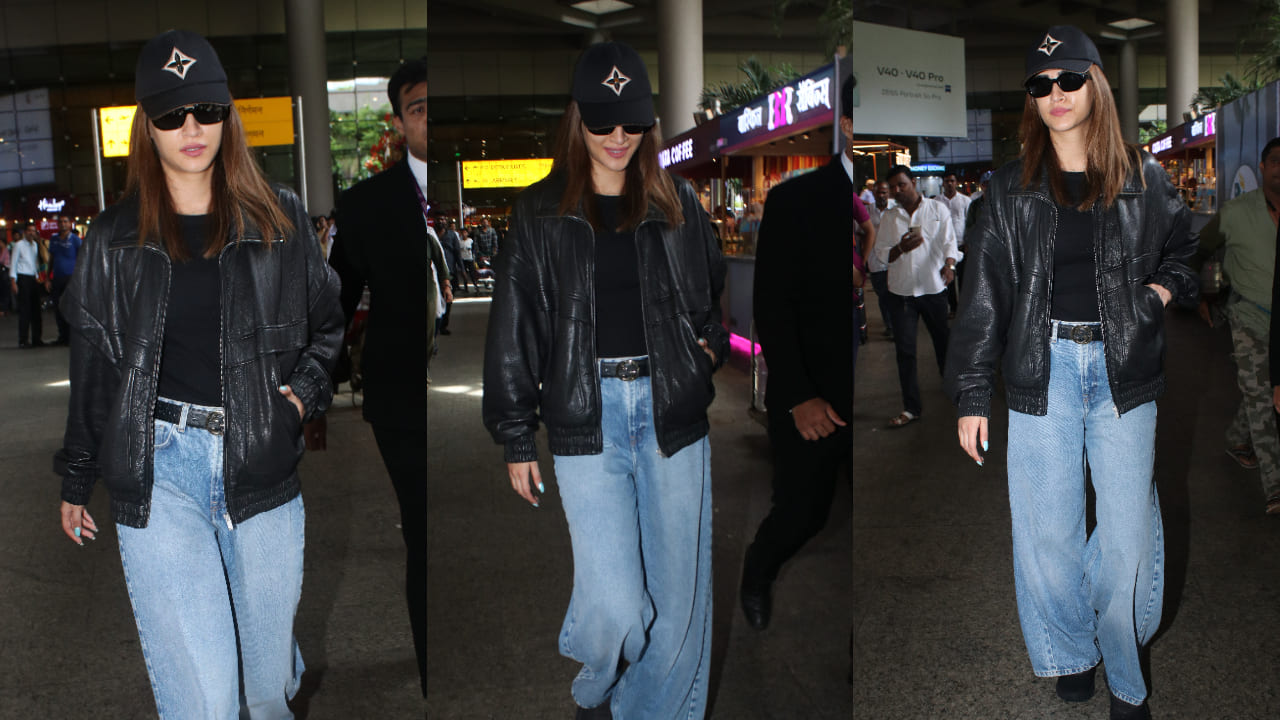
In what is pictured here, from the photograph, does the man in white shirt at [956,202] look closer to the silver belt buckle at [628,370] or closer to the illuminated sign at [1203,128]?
the illuminated sign at [1203,128]

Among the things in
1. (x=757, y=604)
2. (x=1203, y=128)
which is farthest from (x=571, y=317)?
(x=1203, y=128)

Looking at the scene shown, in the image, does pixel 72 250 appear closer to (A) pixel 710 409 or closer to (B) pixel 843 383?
(A) pixel 710 409

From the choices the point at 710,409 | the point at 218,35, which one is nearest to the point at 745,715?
the point at 710,409

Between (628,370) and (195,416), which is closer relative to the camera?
(628,370)

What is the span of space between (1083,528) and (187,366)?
2202 millimetres

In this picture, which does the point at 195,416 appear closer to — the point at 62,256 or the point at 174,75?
the point at 62,256

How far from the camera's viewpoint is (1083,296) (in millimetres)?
2490

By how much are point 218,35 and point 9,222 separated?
2.07 ft

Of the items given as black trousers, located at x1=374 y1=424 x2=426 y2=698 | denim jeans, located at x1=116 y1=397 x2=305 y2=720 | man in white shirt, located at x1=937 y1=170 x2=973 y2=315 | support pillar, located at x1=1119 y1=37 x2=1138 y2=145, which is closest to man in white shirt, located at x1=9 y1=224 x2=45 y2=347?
denim jeans, located at x1=116 y1=397 x2=305 y2=720

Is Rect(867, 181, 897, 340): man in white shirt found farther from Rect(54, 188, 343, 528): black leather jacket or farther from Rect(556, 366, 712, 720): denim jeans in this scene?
Rect(54, 188, 343, 528): black leather jacket

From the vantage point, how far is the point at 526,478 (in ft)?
6.32

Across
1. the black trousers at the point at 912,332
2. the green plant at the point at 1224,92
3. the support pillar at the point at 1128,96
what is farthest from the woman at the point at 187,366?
the green plant at the point at 1224,92

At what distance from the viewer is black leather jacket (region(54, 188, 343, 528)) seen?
1.95 metres

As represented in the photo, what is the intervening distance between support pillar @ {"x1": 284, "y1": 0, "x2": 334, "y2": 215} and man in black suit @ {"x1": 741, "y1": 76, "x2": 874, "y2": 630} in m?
1.08
